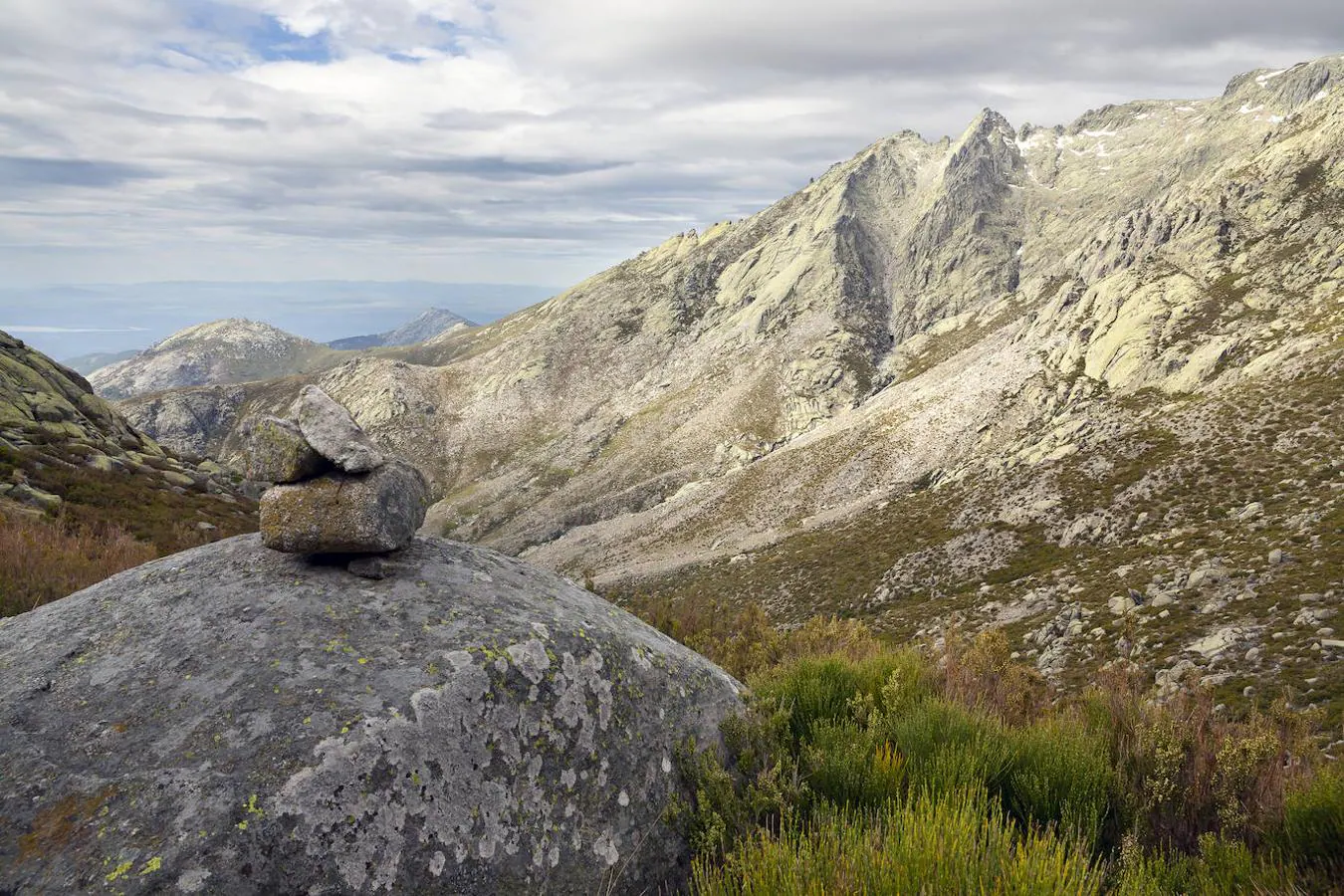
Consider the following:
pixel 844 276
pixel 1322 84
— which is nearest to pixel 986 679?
pixel 844 276

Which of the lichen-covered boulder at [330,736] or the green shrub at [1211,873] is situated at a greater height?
the lichen-covered boulder at [330,736]

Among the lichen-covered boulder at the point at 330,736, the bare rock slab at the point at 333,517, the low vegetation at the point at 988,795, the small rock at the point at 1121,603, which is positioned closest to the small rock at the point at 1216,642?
the small rock at the point at 1121,603

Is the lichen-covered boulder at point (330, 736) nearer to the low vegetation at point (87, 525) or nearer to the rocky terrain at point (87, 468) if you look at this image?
the low vegetation at point (87, 525)

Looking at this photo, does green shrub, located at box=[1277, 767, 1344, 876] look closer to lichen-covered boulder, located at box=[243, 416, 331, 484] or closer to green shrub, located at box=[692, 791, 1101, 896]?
green shrub, located at box=[692, 791, 1101, 896]

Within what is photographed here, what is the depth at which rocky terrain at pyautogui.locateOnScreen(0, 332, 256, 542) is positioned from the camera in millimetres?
20938

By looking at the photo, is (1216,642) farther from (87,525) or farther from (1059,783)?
(87,525)

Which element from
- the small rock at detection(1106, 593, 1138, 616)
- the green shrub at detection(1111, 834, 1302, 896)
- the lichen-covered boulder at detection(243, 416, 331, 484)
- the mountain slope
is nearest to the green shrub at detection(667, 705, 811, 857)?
the green shrub at detection(1111, 834, 1302, 896)

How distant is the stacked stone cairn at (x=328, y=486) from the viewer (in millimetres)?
6238

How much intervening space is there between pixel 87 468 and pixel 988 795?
107 ft

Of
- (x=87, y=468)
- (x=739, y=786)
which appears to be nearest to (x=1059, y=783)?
(x=739, y=786)

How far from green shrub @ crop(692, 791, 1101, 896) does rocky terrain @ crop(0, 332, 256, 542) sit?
19.2 meters

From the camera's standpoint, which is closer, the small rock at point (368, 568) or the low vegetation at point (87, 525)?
the small rock at point (368, 568)

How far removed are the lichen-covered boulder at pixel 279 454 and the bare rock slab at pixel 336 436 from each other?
0.12 m

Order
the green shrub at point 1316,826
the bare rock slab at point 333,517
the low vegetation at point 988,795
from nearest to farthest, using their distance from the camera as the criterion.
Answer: the low vegetation at point 988,795 → the green shrub at point 1316,826 → the bare rock slab at point 333,517
